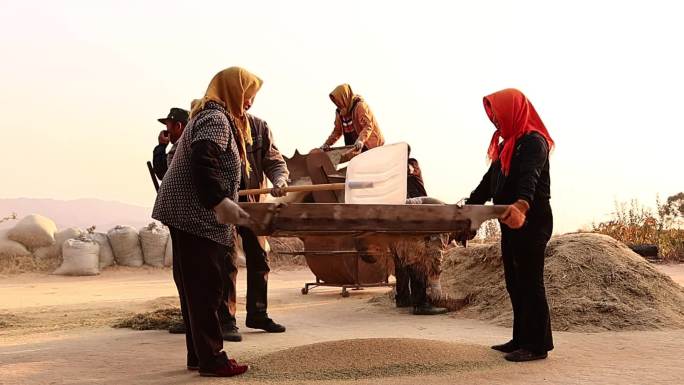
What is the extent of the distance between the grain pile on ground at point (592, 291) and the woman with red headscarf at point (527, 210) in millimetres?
1434

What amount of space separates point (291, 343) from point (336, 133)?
2.96 meters

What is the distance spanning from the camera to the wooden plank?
335 cm

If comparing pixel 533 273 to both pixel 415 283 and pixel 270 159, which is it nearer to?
pixel 270 159

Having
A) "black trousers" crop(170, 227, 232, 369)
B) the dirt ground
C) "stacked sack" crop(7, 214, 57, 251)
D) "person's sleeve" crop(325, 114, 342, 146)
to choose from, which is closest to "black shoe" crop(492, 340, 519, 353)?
the dirt ground

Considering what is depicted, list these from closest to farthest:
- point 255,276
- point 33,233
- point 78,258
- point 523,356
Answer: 1. point 523,356
2. point 255,276
3. point 78,258
4. point 33,233

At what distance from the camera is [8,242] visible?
1350 centimetres

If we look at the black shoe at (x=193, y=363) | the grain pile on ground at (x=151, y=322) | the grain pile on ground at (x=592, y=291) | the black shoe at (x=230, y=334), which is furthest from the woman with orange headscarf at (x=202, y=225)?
the grain pile on ground at (x=592, y=291)

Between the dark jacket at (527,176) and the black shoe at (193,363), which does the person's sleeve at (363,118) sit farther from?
the black shoe at (193,363)

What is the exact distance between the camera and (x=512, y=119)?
4.27 meters

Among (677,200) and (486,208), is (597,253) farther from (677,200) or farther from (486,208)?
(677,200)

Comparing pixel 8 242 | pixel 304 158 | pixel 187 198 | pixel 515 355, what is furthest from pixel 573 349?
pixel 8 242

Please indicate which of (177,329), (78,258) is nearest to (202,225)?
(177,329)

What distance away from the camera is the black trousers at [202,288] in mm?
3617

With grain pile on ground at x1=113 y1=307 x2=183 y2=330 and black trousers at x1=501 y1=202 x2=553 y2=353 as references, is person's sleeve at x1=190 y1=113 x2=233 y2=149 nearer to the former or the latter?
black trousers at x1=501 y1=202 x2=553 y2=353
